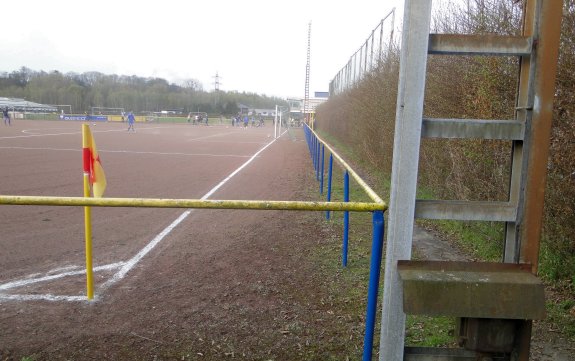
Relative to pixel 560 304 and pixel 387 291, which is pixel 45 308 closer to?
pixel 387 291

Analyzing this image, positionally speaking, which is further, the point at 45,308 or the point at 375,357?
the point at 45,308

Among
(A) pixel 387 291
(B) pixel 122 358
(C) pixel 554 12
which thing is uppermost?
(C) pixel 554 12

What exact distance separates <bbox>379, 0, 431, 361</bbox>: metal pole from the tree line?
86.1 meters

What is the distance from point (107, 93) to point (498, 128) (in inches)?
3967

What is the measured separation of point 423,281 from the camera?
6.59 ft

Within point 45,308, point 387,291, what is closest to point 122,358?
point 45,308

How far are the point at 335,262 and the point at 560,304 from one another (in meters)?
2.33

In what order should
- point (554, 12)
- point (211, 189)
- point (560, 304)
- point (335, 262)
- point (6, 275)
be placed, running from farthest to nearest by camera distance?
point (211, 189) < point (335, 262) < point (6, 275) < point (560, 304) < point (554, 12)

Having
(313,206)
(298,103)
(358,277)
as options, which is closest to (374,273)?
(313,206)

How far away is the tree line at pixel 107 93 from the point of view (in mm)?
88438

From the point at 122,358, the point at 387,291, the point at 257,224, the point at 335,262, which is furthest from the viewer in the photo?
the point at 257,224

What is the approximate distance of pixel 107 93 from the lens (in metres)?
94.1

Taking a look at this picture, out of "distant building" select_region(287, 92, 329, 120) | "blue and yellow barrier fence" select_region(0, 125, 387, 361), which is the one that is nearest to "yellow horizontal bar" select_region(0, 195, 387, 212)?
"blue and yellow barrier fence" select_region(0, 125, 387, 361)

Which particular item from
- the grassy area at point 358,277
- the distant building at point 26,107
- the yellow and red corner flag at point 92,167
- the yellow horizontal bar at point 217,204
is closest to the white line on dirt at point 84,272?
the yellow and red corner flag at point 92,167
